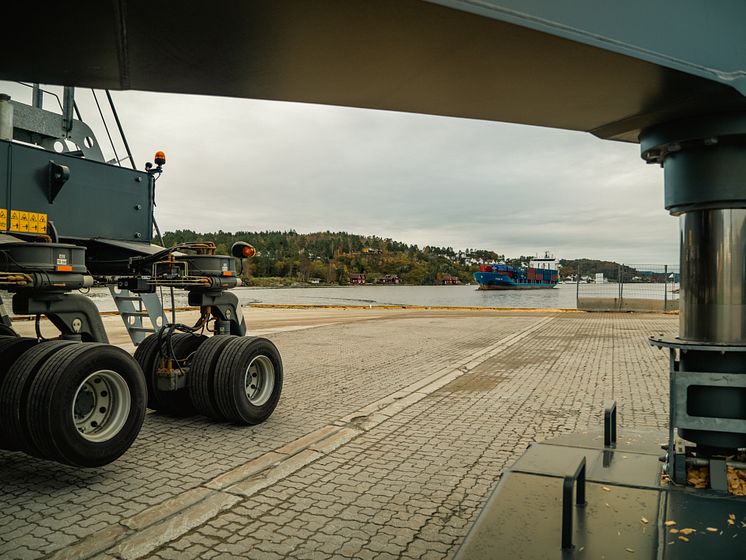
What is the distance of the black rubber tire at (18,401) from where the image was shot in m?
4.32

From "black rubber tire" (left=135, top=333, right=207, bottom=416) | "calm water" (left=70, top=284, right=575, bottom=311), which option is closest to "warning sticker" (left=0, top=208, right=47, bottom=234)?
"black rubber tire" (left=135, top=333, right=207, bottom=416)

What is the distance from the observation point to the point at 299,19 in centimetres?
173

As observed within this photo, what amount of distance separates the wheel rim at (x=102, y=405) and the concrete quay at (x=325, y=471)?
42cm

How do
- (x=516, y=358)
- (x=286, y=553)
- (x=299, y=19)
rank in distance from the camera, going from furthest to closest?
(x=516, y=358)
(x=286, y=553)
(x=299, y=19)

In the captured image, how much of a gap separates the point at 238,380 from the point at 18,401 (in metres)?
2.15

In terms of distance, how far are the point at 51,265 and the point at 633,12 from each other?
453 cm

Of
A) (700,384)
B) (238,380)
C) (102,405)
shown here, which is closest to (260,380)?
(238,380)

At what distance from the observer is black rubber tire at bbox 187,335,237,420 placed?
242 inches

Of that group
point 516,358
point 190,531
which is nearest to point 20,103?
point 190,531

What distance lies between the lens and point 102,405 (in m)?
4.82

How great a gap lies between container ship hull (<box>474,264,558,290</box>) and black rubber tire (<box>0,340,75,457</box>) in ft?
288

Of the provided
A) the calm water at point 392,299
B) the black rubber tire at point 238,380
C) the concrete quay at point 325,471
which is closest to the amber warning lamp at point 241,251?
the black rubber tire at point 238,380

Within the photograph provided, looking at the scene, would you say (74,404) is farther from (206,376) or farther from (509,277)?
(509,277)

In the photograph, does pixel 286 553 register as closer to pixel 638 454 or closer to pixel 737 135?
pixel 638 454
